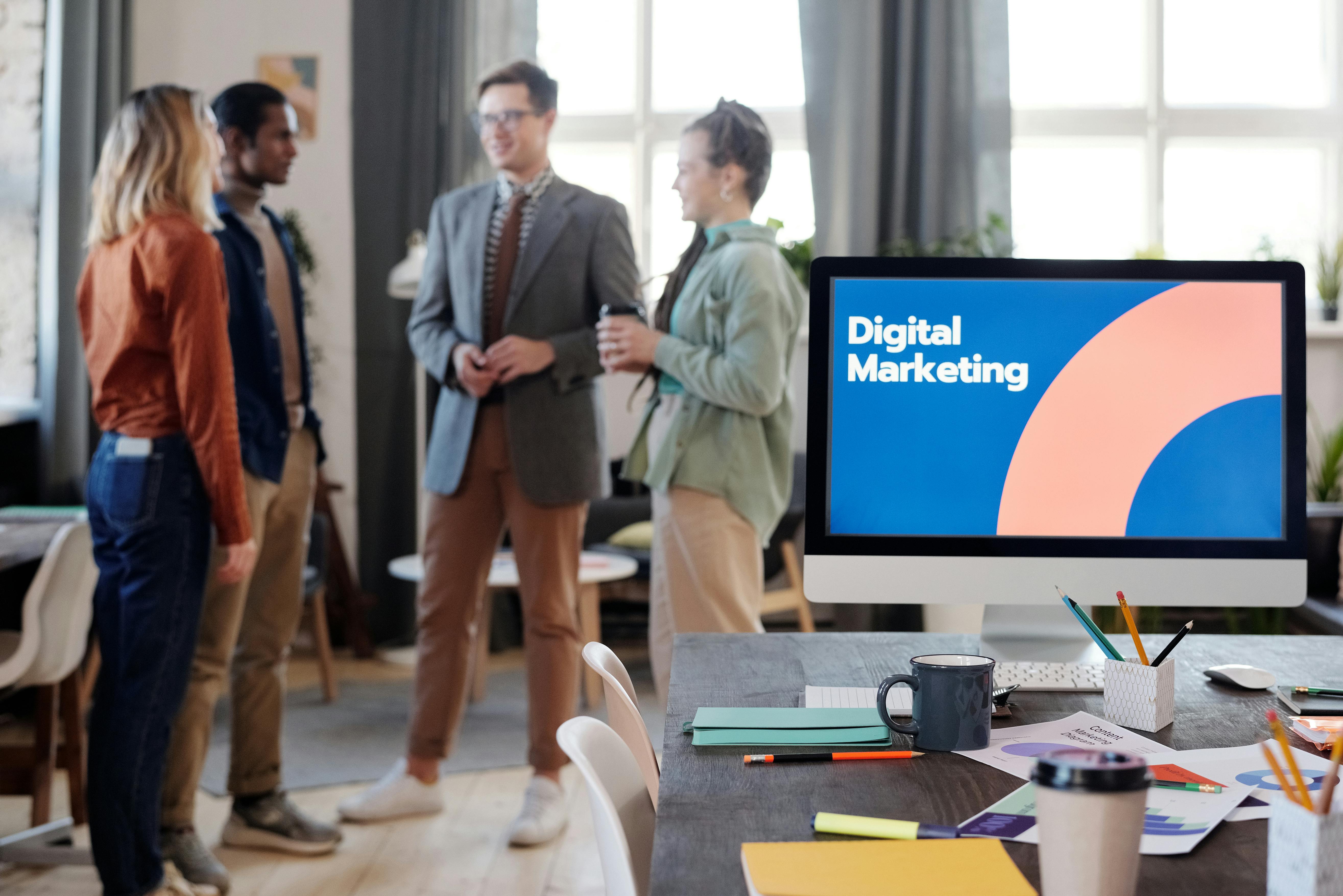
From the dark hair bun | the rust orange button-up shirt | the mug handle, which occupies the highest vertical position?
the dark hair bun

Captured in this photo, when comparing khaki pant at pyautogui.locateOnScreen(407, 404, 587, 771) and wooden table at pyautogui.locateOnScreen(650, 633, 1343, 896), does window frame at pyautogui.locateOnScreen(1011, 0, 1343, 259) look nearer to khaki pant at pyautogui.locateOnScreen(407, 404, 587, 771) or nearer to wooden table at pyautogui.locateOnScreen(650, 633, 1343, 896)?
khaki pant at pyautogui.locateOnScreen(407, 404, 587, 771)

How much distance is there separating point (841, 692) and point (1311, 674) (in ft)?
1.76

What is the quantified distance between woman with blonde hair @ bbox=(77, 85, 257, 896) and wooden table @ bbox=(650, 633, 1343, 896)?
0.97m

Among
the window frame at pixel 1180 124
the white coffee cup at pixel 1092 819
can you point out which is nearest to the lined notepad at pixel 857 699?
the white coffee cup at pixel 1092 819

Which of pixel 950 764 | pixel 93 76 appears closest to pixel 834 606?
pixel 93 76

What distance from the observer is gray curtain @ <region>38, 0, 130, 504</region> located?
3.83 m

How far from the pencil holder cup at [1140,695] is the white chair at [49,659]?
5.64 feet

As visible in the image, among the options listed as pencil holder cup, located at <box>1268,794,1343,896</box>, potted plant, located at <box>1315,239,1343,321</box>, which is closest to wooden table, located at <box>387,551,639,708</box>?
potted plant, located at <box>1315,239,1343,321</box>

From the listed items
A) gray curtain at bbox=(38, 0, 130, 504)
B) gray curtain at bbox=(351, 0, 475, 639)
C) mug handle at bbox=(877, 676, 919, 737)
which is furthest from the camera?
gray curtain at bbox=(351, 0, 475, 639)

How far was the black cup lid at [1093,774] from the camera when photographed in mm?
623

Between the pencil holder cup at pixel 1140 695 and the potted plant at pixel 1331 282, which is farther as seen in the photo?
the potted plant at pixel 1331 282

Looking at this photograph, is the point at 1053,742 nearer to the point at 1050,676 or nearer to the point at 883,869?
the point at 1050,676

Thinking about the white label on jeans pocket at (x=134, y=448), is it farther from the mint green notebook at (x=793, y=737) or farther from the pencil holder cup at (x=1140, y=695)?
the pencil holder cup at (x=1140, y=695)

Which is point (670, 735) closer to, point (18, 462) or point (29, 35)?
point (18, 462)
